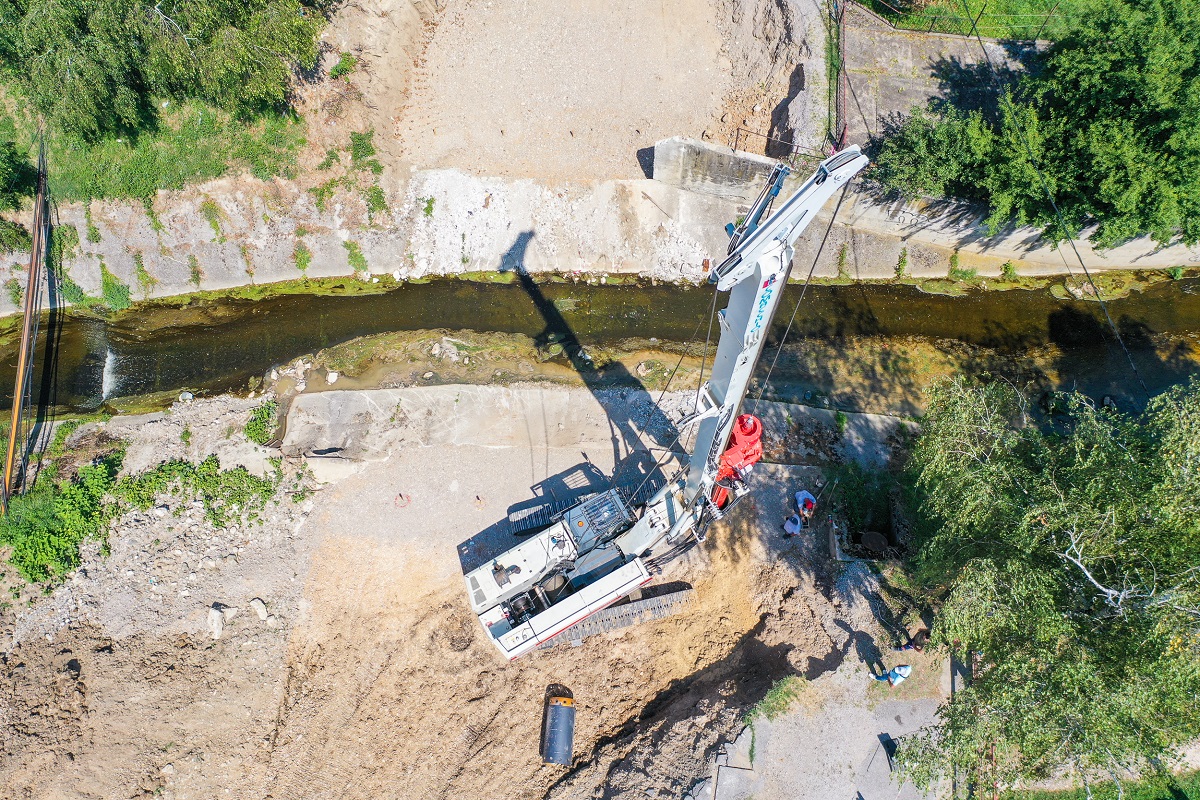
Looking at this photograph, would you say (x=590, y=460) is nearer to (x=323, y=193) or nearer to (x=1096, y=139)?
(x=323, y=193)

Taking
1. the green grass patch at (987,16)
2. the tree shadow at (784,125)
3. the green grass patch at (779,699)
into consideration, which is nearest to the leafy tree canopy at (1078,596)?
the green grass patch at (779,699)

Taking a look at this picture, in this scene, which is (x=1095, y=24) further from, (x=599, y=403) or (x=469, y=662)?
(x=469, y=662)

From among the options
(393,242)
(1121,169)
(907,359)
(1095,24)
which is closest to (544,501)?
(393,242)

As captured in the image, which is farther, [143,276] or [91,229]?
[143,276]

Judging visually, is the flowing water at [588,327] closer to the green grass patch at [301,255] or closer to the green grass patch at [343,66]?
the green grass patch at [301,255]

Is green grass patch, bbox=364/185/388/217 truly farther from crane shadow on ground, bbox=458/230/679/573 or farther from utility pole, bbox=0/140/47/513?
utility pole, bbox=0/140/47/513

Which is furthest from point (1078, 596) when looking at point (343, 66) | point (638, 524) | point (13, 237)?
point (13, 237)
